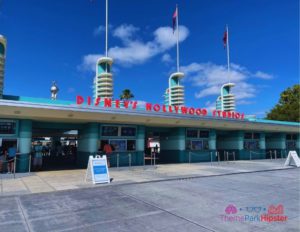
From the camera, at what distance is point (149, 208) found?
7641mm

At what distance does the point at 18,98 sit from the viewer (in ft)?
54.5

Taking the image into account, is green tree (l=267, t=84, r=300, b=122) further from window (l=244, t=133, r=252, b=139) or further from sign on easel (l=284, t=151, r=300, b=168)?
sign on easel (l=284, t=151, r=300, b=168)

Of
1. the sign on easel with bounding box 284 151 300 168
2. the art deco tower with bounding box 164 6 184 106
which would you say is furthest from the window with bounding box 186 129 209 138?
the sign on easel with bounding box 284 151 300 168

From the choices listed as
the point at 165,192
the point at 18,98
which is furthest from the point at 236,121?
the point at 18,98

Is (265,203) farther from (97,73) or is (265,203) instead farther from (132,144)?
(97,73)

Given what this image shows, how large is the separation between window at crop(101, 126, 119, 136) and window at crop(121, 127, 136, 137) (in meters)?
0.52

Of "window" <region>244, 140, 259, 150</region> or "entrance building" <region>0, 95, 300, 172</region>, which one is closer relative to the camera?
"entrance building" <region>0, 95, 300, 172</region>

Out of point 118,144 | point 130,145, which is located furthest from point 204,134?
point 118,144

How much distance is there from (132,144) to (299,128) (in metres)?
21.9

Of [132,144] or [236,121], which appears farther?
[236,121]

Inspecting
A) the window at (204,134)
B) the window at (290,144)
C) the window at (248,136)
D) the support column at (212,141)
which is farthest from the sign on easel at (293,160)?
the window at (290,144)

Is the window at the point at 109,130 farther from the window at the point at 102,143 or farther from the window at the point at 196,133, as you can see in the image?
the window at the point at 196,133

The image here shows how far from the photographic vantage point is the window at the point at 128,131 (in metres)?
20.0

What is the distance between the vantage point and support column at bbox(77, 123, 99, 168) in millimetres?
18337
